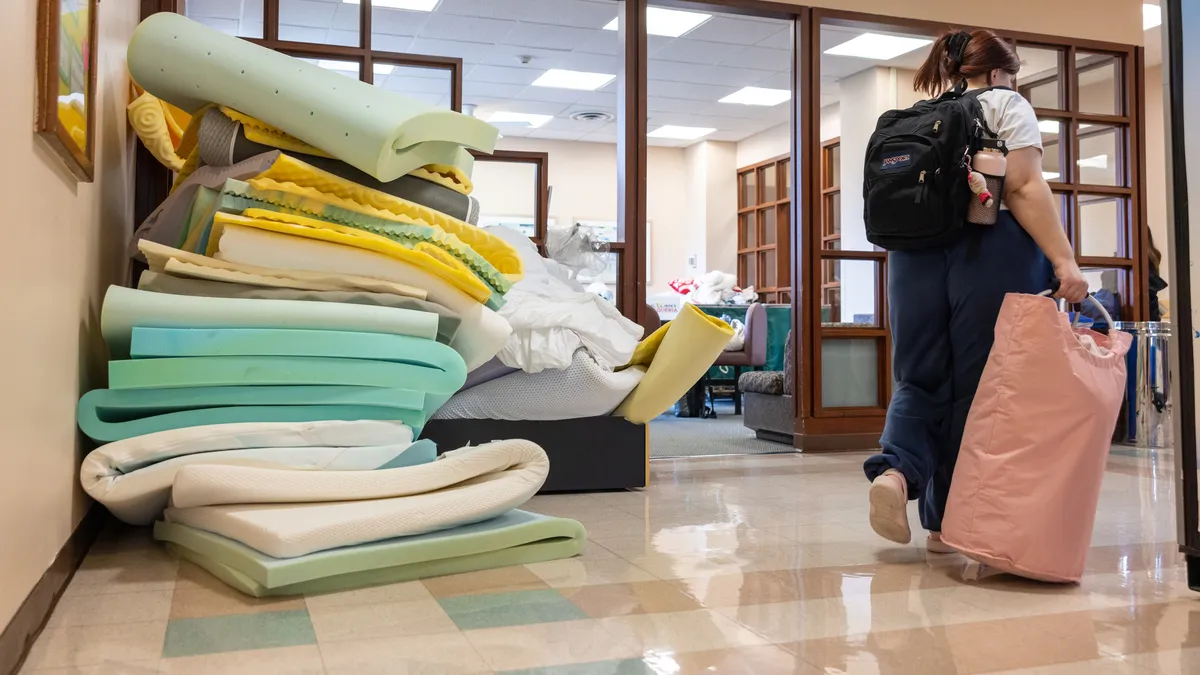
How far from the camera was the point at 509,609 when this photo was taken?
1.56 meters

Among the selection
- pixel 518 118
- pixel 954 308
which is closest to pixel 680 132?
pixel 518 118

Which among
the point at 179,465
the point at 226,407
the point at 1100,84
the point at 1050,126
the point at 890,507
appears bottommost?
the point at 890,507

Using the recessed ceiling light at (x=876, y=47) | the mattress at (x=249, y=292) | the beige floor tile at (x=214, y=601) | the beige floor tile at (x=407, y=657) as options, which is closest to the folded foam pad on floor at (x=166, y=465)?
the beige floor tile at (x=214, y=601)

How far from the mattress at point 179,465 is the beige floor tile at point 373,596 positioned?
0.30 m

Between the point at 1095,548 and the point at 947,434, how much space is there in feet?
1.51

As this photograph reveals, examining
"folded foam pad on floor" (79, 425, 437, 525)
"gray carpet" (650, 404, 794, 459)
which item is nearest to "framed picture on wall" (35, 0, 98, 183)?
"folded foam pad on floor" (79, 425, 437, 525)

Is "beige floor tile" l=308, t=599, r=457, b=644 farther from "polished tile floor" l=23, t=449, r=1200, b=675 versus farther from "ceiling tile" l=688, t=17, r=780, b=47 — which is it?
"ceiling tile" l=688, t=17, r=780, b=47

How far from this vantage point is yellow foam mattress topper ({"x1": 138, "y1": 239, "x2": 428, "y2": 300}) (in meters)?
2.07

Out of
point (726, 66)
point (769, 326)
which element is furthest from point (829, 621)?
point (726, 66)

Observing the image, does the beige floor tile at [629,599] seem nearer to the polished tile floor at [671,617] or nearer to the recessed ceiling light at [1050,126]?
the polished tile floor at [671,617]

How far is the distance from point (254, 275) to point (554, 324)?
0.92m

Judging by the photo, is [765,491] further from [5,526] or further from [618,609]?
[5,526]

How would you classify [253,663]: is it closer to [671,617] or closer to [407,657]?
[407,657]

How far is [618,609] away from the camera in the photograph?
1571 mm
